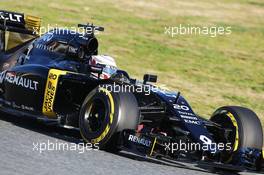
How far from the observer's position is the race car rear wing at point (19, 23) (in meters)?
10.3

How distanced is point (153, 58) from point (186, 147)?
850cm

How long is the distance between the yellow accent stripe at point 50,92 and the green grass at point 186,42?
3904 mm

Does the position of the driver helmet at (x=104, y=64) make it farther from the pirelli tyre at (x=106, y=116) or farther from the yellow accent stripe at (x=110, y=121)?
the yellow accent stripe at (x=110, y=121)

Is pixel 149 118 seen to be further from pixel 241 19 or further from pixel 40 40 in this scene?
pixel 241 19

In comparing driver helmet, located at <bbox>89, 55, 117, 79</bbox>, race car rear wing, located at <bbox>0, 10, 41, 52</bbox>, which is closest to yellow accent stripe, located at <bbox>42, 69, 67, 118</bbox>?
driver helmet, located at <bbox>89, 55, 117, 79</bbox>

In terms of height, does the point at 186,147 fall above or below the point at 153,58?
below

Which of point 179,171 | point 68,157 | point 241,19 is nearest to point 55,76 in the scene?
point 68,157

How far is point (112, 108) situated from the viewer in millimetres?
7488

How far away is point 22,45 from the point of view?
33.1ft

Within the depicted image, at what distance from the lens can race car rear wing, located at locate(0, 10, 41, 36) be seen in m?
10.3

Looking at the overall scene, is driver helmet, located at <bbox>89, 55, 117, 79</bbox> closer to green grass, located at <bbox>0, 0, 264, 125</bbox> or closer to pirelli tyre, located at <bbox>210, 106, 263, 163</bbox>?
pirelli tyre, located at <bbox>210, 106, 263, 163</bbox>

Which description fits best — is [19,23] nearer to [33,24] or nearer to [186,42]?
[33,24]

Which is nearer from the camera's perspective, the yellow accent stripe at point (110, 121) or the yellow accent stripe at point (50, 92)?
the yellow accent stripe at point (110, 121)

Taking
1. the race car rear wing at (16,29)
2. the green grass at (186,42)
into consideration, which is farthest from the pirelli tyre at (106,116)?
the green grass at (186,42)
